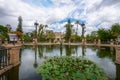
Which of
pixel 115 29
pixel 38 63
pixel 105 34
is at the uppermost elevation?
pixel 115 29

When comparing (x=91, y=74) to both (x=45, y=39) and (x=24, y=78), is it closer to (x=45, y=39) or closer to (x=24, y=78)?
(x=24, y=78)


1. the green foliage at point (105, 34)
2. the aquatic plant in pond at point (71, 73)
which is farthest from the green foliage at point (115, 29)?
the aquatic plant in pond at point (71, 73)

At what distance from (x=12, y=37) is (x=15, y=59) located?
36.6 m

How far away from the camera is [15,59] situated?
12.1 m

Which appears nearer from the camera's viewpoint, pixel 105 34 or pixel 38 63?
pixel 38 63

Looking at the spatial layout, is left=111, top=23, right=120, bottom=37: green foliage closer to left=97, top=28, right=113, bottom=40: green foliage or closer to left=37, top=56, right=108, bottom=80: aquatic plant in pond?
left=97, top=28, right=113, bottom=40: green foliage

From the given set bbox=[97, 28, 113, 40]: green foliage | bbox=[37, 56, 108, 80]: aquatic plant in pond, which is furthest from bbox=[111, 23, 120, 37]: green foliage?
bbox=[37, 56, 108, 80]: aquatic plant in pond

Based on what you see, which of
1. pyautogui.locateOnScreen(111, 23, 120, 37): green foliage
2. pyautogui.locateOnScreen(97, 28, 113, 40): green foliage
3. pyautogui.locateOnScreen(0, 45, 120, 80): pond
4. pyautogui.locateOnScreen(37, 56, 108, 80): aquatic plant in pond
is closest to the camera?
pyautogui.locateOnScreen(37, 56, 108, 80): aquatic plant in pond

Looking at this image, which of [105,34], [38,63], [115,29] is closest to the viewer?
[38,63]

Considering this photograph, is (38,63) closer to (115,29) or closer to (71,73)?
(71,73)

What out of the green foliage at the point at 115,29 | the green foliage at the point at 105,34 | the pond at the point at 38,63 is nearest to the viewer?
the pond at the point at 38,63

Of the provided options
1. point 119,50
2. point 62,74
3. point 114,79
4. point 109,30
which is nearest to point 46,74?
point 62,74

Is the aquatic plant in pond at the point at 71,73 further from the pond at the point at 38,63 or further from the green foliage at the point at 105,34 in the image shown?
the green foliage at the point at 105,34

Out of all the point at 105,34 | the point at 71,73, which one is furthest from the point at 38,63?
the point at 105,34
